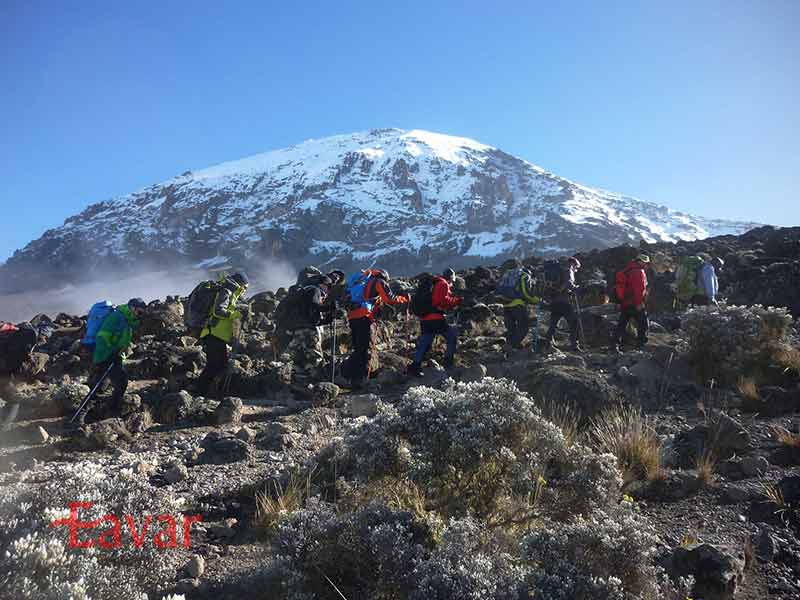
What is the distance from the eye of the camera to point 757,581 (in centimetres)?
266

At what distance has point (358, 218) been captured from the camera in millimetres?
123125

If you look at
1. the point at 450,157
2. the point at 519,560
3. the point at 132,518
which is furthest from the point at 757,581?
the point at 450,157

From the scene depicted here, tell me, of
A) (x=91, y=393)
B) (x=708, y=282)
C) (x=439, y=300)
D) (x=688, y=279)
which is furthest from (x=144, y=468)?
(x=688, y=279)

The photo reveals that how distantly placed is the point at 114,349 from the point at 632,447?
5886mm

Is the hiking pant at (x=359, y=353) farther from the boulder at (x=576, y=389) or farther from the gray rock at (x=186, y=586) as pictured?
the gray rock at (x=186, y=586)

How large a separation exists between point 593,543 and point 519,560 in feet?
1.14

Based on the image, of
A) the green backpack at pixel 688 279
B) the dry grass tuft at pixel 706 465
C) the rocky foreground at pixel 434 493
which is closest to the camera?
the rocky foreground at pixel 434 493

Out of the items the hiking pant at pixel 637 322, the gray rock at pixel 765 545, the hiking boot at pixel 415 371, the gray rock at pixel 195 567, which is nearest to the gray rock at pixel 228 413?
the hiking boot at pixel 415 371

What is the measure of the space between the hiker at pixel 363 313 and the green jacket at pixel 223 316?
5.64 feet

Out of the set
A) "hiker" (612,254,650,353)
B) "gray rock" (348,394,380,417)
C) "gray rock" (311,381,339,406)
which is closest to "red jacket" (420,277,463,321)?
"gray rock" (311,381,339,406)

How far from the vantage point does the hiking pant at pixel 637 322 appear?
29.5 ft

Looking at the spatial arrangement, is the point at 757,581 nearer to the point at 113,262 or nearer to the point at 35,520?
the point at 35,520

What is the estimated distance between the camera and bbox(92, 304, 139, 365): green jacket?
20.7 feet

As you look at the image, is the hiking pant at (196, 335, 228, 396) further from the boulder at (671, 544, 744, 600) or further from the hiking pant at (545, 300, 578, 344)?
the boulder at (671, 544, 744, 600)
